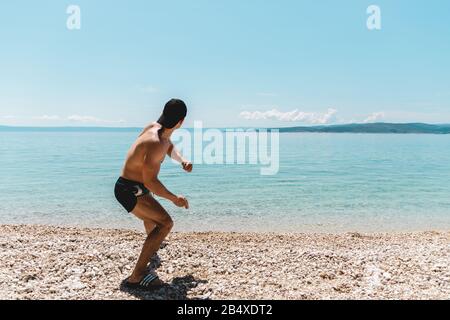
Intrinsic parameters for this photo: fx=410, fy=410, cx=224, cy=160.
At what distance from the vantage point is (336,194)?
868 inches

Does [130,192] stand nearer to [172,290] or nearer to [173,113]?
[173,113]

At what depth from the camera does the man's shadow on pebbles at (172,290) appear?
6.11 meters

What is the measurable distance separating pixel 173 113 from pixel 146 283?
2.61 metres

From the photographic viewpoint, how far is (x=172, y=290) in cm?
637

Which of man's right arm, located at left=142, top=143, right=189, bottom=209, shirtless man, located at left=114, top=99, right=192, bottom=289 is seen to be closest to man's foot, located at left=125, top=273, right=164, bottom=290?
shirtless man, located at left=114, top=99, right=192, bottom=289

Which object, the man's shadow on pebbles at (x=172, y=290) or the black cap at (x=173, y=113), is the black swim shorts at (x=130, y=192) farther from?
the man's shadow on pebbles at (x=172, y=290)

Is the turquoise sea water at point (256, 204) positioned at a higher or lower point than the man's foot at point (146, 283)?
lower

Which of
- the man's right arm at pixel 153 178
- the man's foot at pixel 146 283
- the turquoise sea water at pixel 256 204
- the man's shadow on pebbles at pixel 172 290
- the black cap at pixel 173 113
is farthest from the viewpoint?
the turquoise sea water at pixel 256 204

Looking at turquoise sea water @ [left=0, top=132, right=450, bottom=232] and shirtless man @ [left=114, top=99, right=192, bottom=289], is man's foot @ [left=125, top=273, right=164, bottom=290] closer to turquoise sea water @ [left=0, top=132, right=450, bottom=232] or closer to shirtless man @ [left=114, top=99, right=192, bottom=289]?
shirtless man @ [left=114, top=99, right=192, bottom=289]

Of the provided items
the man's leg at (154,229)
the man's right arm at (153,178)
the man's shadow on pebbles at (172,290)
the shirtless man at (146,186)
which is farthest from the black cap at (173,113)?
the man's shadow on pebbles at (172,290)

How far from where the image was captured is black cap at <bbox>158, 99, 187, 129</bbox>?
596 cm

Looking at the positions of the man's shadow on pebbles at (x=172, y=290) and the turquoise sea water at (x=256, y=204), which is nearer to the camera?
the man's shadow on pebbles at (x=172, y=290)

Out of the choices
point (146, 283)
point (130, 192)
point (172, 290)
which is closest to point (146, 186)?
point (130, 192)
